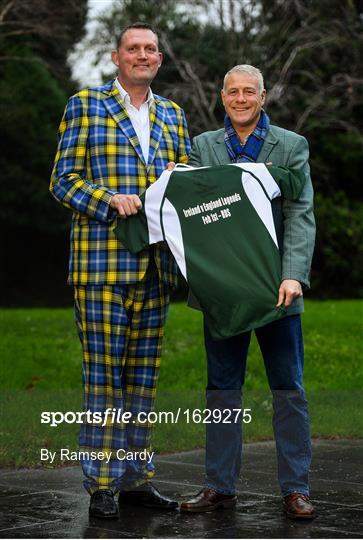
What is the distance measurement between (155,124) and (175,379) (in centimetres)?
600

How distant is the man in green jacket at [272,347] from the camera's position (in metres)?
5.33

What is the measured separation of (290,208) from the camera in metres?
5.39

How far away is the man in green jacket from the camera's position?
17.5 ft

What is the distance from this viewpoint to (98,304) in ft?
17.9

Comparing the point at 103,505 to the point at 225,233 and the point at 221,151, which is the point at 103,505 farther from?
the point at 221,151

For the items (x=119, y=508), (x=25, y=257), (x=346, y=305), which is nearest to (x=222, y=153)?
(x=119, y=508)

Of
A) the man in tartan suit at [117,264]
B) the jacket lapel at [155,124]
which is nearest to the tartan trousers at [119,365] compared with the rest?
the man in tartan suit at [117,264]

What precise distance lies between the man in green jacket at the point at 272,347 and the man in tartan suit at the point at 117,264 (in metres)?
0.32

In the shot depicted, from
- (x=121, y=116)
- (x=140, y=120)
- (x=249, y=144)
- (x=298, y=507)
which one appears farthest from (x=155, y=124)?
(x=298, y=507)

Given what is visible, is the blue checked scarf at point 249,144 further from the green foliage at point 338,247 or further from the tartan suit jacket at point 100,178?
the green foliage at point 338,247

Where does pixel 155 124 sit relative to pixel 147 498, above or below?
above

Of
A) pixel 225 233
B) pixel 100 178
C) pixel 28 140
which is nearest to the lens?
pixel 225 233

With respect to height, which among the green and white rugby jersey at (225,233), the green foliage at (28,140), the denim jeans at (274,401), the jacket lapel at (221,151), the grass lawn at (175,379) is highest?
the green foliage at (28,140)

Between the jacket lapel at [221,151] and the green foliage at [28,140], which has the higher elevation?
the green foliage at [28,140]
